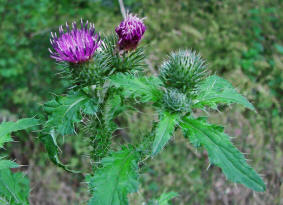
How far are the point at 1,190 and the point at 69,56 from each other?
1211 millimetres

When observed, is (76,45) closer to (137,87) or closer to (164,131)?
(137,87)

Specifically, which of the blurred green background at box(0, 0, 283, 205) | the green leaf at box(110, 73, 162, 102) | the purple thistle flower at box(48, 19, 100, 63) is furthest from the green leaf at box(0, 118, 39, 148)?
the blurred green background at box(0, 0, 283, 205)

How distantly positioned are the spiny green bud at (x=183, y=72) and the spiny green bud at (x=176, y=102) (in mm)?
162

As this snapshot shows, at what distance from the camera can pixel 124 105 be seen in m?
2.48

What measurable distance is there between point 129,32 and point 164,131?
3.12 ft

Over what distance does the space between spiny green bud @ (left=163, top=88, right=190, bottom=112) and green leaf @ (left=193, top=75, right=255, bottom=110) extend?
0.27 feet

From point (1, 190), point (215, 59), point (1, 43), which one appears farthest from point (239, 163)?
point (1, 43)

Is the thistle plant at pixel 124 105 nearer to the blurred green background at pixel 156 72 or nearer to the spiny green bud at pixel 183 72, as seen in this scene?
the spiny green bud at pixel 183 72

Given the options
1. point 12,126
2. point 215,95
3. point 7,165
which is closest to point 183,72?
point 215,95

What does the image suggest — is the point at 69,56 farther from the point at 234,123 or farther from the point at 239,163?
the point at 234,123

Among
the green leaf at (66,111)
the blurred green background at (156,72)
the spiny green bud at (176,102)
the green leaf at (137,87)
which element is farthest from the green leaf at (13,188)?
the blurred green background at (156,72)

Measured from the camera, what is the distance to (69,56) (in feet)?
7.77

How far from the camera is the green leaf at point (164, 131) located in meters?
1.84

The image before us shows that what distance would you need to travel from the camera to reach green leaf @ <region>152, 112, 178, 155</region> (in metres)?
1.84
